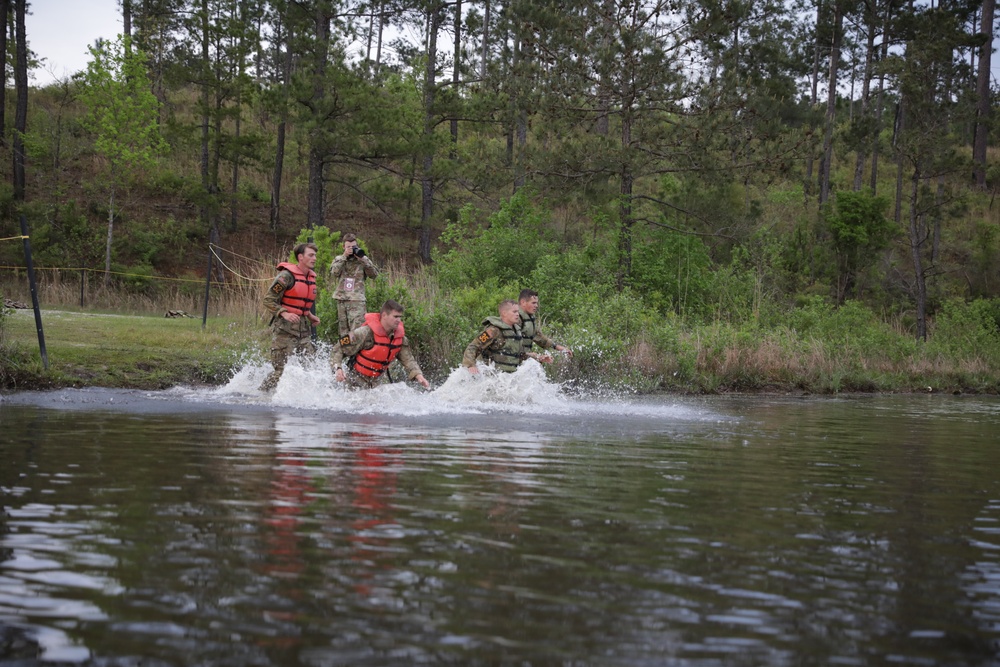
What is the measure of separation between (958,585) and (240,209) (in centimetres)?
4006

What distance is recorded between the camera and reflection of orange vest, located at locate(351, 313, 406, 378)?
13922 millimetres

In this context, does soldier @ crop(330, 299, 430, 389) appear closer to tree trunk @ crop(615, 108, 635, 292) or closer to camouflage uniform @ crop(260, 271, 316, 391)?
camouflage uniform @ crop(260, 271, 316, 391)

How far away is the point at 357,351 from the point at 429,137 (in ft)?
72.7

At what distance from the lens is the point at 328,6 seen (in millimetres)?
33062

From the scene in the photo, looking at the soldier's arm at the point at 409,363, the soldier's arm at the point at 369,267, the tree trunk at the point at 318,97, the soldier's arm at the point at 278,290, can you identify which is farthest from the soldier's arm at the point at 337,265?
the tree trunk at the point at 318,97

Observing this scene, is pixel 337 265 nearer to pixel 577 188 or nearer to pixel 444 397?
pixel 444 397

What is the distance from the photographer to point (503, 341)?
15.2m

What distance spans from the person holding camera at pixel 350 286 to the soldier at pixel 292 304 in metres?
1.41

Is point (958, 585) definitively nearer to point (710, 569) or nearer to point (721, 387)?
point (710, 569)

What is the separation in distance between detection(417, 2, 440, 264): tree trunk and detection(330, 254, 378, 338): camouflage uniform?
61.0 feet

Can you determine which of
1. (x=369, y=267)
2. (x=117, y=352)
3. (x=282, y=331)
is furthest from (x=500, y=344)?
(x=117, y=352)

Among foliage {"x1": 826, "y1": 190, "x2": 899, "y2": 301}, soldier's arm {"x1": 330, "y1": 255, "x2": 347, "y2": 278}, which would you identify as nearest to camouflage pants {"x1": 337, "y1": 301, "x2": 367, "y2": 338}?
soldier's arm {"x1": 330, "y1": 255, "x2": 347, "y2": 278}

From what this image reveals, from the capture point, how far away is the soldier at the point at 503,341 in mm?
15016

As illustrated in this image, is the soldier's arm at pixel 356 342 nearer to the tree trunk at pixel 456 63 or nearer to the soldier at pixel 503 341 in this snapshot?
the soldier at pixel 503 341
